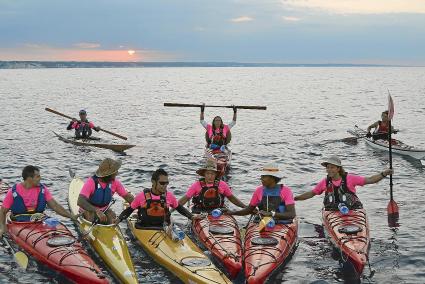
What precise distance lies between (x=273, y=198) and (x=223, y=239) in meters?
1.52

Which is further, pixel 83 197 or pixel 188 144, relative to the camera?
pixel 188 144

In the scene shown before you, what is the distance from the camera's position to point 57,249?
10625mm

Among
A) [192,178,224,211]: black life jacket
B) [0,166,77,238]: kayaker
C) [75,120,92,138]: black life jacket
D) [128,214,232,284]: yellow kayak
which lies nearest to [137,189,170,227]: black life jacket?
[128,214,232,284]: yellow kayak

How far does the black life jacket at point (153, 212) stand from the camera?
1141 cm

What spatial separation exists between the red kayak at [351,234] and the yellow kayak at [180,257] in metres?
2.82

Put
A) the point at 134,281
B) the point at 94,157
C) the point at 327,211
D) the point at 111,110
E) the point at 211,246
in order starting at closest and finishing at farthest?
the point at 134,281 < the point at 211,246 < the point at 327,211 < the point at 94,157 < the point at 111,110

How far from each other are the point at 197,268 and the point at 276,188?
298cm

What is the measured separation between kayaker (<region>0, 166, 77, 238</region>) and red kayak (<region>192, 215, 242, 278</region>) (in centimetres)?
300

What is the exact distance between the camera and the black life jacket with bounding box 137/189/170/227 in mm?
11406

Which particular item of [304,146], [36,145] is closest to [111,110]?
[36,145]

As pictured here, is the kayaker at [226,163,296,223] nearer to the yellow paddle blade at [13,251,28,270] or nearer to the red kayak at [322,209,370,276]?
the red kayak at [322,209,370,276]

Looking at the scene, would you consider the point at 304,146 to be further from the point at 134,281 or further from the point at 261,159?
the point at 134,281

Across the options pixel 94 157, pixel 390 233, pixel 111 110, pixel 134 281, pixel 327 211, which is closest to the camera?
pixel 134 281

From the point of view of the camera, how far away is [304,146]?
3023 centimetres
